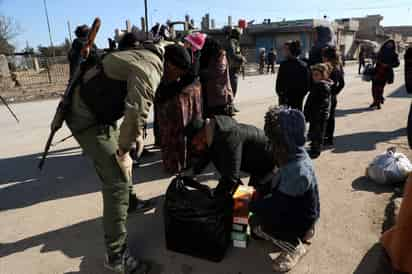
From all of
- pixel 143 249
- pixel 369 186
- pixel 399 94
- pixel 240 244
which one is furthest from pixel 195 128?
pixel 399 94

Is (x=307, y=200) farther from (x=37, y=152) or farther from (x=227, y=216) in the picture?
(x=37, y=152)

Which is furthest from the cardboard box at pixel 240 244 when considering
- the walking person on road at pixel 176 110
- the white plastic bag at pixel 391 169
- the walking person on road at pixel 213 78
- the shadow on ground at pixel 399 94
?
the shadow on ground at pixel 399 94

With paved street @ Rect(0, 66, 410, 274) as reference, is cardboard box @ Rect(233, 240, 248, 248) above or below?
above

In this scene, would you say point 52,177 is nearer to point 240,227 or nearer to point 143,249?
point 143,249

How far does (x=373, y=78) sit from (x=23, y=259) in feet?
24.8

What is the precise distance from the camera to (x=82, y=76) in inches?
83.5

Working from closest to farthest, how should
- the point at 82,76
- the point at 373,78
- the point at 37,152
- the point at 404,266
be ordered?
the point at 404,266 → the point at 82,76 → the point at 37,152 → the point at 373,78

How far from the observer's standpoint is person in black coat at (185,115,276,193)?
2.46m

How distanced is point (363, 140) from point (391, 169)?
6.42ft

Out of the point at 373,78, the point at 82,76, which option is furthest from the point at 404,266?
the point at 373,78

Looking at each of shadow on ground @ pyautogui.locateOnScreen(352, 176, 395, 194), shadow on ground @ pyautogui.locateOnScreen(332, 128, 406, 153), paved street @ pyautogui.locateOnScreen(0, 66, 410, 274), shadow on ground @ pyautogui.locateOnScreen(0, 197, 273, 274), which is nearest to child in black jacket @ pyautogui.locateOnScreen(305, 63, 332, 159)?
paved street @ pyautogui.locateOnScreen(0, 66, 410, 274)

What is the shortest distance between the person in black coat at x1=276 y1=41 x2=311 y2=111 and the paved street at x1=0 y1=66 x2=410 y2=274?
987 mm

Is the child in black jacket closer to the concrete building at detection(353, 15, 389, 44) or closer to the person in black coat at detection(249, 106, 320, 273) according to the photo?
the person in black coat at detection(249, 106, 320, 273)

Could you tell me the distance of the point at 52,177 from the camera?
4.04 meters
